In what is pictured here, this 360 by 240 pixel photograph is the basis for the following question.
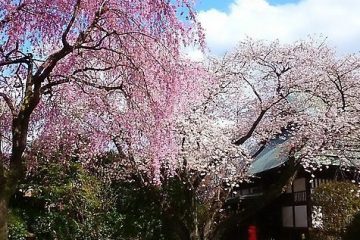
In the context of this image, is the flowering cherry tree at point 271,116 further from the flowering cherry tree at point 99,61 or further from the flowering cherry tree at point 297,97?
the flowering cherry tree at point 99,61

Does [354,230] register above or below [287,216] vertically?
below

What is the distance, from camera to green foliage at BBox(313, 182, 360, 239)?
38.1 feet

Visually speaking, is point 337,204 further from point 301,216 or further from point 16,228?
point 16,228

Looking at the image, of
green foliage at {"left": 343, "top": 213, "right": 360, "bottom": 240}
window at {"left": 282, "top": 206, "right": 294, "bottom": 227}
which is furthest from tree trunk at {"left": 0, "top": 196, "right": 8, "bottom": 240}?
window at {"left": 282, "top": 206, "right": 294, "bottom": 227}

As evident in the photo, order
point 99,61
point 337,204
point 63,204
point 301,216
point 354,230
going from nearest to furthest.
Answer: point 99,61 → point 354,230 → point 337,204 → point 63,204 → point 301,216

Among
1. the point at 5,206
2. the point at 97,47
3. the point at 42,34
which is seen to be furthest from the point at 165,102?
the point at 5,206

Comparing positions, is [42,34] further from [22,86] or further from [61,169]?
[61,169]

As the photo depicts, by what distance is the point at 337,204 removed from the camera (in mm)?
11711

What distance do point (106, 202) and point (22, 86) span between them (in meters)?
6.77

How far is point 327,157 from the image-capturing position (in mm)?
13039

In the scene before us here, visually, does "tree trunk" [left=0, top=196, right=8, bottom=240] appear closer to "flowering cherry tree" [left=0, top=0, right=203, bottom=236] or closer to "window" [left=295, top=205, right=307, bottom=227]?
"flowering cherry tree" [left=0, top=0, right=203, bottom=236]

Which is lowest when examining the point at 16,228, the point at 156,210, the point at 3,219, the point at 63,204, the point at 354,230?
the point at 3,219

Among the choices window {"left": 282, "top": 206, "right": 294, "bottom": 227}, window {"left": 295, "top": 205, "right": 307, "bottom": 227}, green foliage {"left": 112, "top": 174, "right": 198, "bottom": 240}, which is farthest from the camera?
window {"left": 282, "top": 206, "right": 294, "bottom": 227}

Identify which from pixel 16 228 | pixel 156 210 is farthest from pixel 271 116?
pixel 16 228
